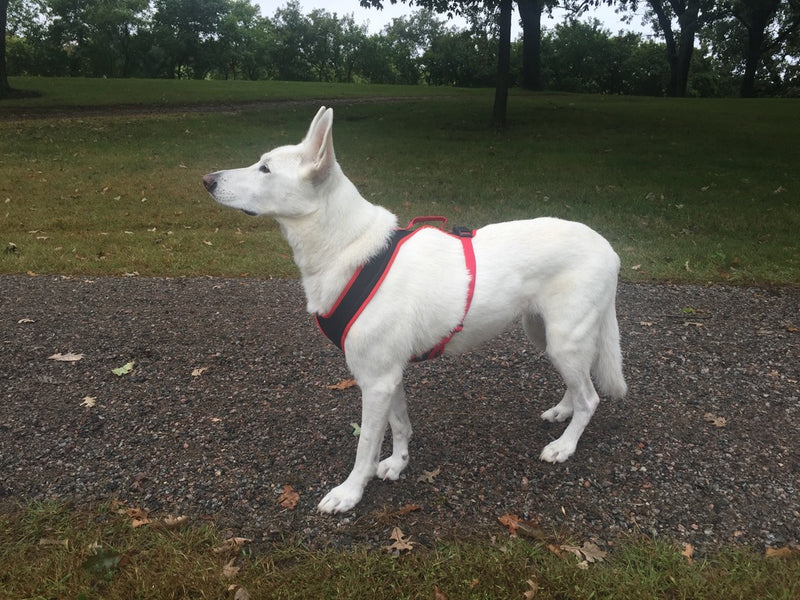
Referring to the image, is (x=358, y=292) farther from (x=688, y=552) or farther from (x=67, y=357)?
(x=67, y=357)

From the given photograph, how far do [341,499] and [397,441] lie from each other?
59 cm

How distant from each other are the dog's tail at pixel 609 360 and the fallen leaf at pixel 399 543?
178cm

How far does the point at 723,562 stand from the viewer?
3.16m

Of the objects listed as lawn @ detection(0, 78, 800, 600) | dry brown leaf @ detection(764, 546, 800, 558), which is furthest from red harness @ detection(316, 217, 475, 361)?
dry brown leaf @ detection(764, 546, 800, 558)

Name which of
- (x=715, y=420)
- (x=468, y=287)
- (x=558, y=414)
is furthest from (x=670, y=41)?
(x=468, y=287)

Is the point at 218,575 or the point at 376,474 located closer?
the point at 218,575

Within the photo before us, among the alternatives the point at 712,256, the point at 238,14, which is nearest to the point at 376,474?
the point at 712,256

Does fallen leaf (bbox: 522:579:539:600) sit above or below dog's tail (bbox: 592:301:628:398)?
below

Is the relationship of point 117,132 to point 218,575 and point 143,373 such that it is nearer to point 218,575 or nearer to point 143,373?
point 143,373

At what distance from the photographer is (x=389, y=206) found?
37.0 feet

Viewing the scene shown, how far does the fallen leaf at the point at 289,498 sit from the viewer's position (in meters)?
3.62

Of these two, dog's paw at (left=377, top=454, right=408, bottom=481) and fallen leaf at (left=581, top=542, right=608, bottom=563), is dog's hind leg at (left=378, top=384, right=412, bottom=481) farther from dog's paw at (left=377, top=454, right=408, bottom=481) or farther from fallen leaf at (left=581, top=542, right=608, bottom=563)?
fallen leaf at (left=581, top=542, right=608, bottom=563)

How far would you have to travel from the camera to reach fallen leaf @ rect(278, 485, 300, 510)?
3.62 m

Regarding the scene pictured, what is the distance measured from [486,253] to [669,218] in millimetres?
8284
